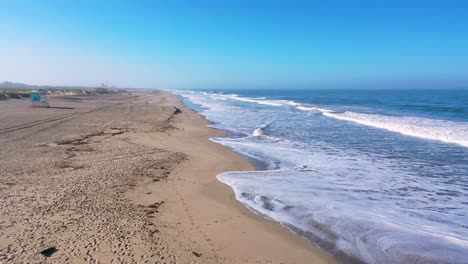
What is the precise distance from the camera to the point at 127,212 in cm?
639

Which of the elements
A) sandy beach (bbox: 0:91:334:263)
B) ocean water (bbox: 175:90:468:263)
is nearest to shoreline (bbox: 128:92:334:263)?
sandy beach (bbox: 0:91:334:263)

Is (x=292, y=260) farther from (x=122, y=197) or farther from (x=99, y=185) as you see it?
(x=99, y=185)

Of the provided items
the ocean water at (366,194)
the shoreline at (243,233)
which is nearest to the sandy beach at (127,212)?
the shoreline at (243,233)

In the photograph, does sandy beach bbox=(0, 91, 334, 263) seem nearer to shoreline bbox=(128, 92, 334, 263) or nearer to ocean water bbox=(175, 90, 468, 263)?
shoreline bbox=(128, 92, 334, 263)

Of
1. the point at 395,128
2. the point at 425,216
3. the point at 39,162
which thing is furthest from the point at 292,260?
the point at 395,128

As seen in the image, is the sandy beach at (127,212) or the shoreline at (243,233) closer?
the sandy beach at (127,212)

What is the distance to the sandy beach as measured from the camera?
4.93 metres

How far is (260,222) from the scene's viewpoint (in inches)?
251

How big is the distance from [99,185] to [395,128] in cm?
1832

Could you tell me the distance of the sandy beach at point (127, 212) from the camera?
4.93m

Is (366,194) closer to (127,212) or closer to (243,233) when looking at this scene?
(243,233)

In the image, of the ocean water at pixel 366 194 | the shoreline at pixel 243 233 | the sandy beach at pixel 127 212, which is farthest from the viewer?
the ocean water at pixel 366 194

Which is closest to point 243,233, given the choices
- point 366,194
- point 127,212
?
point 127,212

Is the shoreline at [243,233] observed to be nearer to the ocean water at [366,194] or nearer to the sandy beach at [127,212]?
the sandy beach at [127,212]
